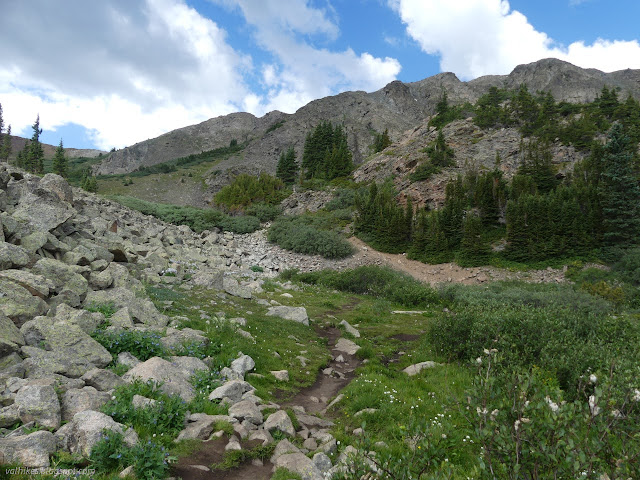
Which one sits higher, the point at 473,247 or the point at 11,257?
the point at 473,247

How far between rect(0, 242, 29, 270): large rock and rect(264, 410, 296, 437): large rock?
7530 millimetres

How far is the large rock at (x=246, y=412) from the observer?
5.93 m

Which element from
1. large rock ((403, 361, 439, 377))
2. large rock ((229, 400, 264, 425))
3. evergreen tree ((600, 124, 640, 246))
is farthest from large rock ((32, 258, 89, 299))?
evergreen tree ((600, 124, 640, 246))

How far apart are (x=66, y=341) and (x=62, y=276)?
137 inches

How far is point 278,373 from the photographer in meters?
8.49

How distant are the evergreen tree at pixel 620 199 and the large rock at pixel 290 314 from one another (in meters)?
29.0

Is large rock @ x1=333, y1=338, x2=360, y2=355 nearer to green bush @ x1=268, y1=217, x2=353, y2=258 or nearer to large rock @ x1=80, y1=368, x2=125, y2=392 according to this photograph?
large rock @ x1=80, y1=368, x2=125, y2=392

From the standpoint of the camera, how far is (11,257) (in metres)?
8.52

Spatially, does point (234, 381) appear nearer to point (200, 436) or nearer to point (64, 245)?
point (200, 436)

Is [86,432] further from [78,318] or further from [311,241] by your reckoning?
[311,241]

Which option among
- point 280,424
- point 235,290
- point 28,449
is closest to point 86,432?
point 28,449

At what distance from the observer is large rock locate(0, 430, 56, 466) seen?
388 centimetres

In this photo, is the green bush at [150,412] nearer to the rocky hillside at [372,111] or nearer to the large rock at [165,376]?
the large rock at [165,376]

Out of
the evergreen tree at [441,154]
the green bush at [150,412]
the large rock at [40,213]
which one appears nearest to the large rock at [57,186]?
the large rock at [40,213]
